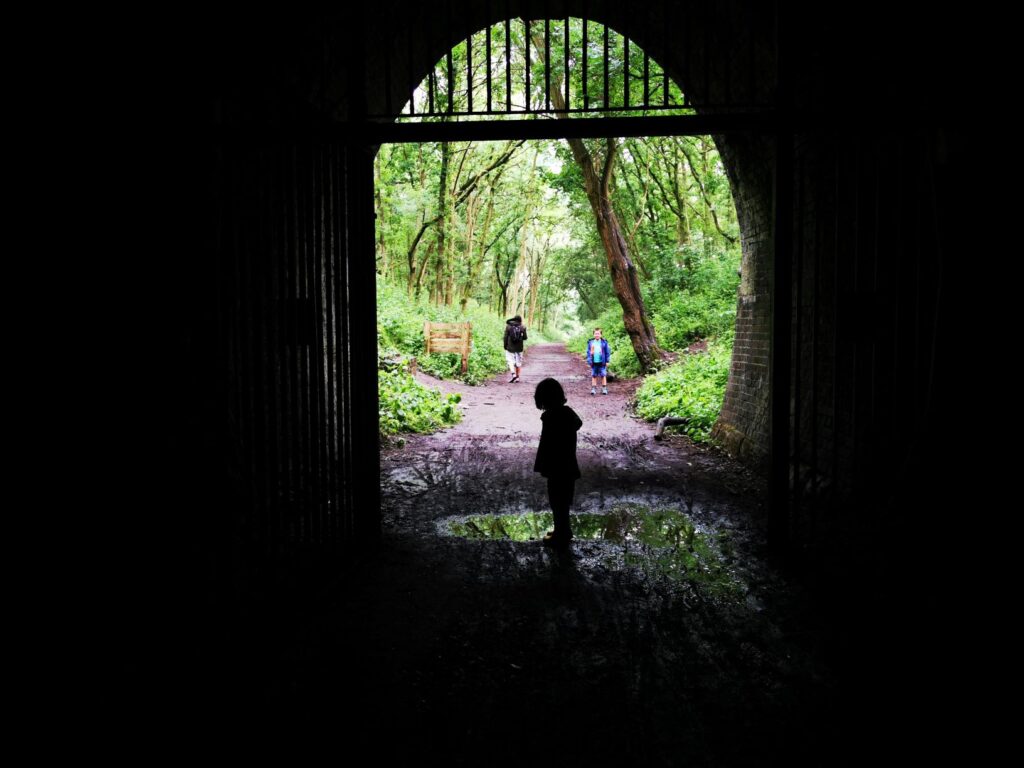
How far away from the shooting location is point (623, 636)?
3553 mm

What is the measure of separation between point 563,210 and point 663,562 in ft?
127

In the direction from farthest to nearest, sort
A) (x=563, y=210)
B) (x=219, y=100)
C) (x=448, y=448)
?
(x=563, y=210)
(x=448, y=448)
(x=219, y=100)

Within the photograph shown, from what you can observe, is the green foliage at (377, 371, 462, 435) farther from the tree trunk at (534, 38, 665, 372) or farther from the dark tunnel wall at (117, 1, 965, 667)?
the tree trunk at (534, 38, 665, 372)

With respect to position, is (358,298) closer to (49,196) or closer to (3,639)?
(49,196)

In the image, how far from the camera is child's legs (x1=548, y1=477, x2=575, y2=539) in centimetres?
497

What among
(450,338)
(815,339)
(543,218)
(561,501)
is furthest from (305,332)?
(543,218)

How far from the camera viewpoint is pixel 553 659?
130 inches

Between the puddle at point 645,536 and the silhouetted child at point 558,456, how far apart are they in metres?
0.27

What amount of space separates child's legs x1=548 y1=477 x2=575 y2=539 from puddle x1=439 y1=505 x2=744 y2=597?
23 centimetres

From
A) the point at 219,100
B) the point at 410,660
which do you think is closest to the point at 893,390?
the point at 410,660

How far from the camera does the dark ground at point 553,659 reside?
2645 millimetres

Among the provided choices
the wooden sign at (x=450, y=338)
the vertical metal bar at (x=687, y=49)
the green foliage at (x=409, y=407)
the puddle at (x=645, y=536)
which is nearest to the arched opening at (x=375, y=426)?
the vertical metal bar at (x=687, y=49)

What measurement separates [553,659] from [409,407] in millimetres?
7309

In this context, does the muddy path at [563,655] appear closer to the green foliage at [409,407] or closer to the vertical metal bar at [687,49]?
the vertical metal bar at [687,49]
